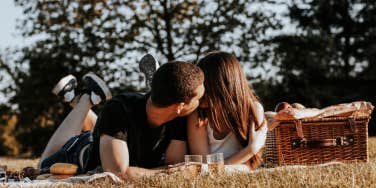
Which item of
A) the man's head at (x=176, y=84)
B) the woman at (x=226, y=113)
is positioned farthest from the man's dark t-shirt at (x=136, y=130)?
the man's head at (x=176, y=84)

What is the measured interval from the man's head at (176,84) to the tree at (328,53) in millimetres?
13652

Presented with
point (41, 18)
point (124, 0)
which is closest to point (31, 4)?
point (41, 18)

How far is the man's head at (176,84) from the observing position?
12.6ft

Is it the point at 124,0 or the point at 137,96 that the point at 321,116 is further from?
the point at 124,0

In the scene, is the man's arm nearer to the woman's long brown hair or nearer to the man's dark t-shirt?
the man's dark t-shirt

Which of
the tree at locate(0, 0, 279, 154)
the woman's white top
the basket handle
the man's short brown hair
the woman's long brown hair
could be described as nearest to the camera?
the man's short brown hair

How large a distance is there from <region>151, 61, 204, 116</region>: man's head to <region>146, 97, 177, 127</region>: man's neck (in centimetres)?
9

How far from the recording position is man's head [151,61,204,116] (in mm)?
3846

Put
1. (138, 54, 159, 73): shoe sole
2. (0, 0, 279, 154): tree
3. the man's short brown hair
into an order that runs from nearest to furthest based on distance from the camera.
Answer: the man's short brown hair → (138, 54, 159, 73): shoe sole → (0, 0, 279, 154): tree

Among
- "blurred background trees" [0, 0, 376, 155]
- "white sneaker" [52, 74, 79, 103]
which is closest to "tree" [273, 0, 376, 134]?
"blurred background trees" [0, 0, 376, 155]

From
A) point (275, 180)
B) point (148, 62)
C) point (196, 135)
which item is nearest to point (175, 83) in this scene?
point (196, 135)

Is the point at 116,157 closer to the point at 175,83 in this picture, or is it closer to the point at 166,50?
the point at 175,83

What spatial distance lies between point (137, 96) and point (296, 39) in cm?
1462

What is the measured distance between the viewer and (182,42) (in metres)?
16.9
